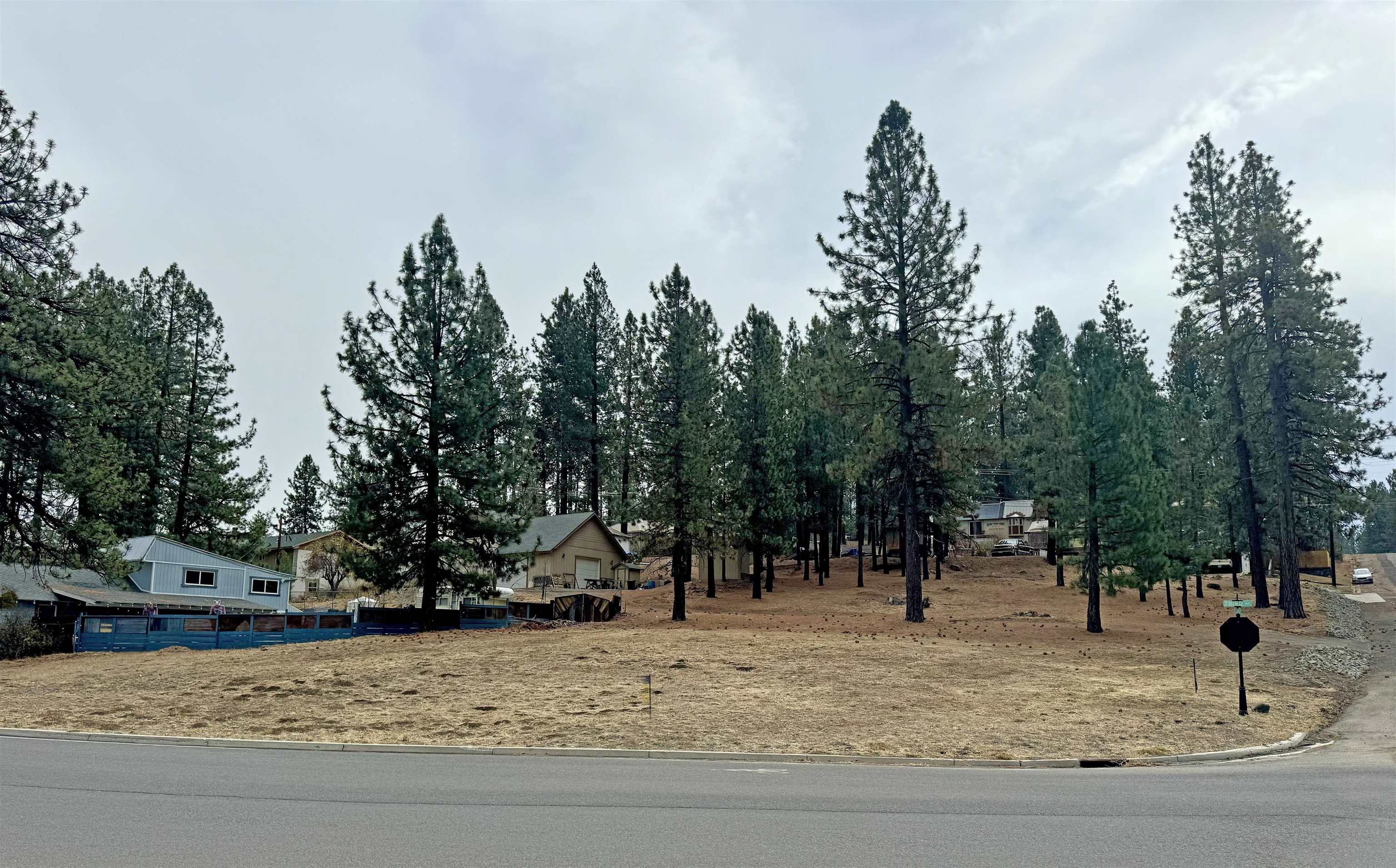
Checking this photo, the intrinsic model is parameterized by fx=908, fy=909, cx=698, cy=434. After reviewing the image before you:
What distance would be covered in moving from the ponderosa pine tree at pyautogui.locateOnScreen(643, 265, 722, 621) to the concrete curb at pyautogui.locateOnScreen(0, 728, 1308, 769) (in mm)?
22083

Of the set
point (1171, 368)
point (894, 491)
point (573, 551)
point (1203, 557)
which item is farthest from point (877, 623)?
point (1171, 368)

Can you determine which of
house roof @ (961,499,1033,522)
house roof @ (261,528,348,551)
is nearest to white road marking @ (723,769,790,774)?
house roof @ (261,528,348,551)

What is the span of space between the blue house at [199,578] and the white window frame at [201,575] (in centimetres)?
2

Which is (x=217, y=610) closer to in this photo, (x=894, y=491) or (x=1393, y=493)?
(x=894, y=491)

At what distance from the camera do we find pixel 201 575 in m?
43.8

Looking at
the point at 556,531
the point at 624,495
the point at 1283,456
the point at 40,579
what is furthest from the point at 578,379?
the point at 1283,456

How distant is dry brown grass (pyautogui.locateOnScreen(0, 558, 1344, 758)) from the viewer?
16.4m

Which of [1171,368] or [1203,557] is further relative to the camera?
[1171,368]

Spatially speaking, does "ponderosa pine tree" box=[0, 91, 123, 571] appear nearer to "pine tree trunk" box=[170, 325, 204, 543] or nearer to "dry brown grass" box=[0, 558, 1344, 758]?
"dry brown grass" box=[0, 558, 1344, 758]

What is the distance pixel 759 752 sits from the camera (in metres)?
15.0

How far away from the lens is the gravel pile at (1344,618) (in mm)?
32250

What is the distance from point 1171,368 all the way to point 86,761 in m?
69.3

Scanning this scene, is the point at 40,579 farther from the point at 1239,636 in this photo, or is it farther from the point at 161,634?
the point at 1239,636

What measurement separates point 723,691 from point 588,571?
38.9 m
